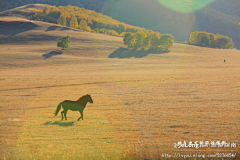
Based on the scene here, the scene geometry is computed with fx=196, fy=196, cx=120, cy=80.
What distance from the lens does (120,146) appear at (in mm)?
11547

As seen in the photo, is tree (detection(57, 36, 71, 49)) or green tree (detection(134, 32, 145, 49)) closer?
tree (detection(57, 36, 71, 49))

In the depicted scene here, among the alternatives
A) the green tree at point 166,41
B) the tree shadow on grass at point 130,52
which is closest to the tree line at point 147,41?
the green tree at point 166,41

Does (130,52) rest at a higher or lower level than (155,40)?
lower

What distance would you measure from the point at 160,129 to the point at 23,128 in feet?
33.0

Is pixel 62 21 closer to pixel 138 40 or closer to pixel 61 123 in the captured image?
pixel 138 40

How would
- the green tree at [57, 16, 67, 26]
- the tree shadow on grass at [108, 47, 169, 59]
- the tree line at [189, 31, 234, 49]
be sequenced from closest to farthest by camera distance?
1. the tree shadow on grass at [108, 47, 169, 59]
2. the tree line at [189, 31, 234, 49]
3. the green tree at [57, 16, 67, 26]

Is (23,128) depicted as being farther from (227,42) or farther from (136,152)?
(227,42)

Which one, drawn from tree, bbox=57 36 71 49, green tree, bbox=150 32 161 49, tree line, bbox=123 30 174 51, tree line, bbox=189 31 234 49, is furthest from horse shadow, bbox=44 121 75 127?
tree line, bbox=189 31 234 49

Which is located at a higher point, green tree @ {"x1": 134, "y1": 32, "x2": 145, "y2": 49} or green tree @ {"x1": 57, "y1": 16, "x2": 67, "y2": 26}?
green tree @ {"x1": 57, "y1": 16, "x2": 67, "y2": 26}

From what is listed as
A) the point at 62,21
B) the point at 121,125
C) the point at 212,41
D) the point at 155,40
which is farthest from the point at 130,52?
the point at 121,125

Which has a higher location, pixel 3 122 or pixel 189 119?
pixel 189 119

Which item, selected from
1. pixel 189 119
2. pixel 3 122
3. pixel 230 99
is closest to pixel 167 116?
pixel 189 119

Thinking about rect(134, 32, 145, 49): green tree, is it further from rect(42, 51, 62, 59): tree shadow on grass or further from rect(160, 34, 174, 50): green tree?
rect(42, 51, 62, 59): tree shadow on grass

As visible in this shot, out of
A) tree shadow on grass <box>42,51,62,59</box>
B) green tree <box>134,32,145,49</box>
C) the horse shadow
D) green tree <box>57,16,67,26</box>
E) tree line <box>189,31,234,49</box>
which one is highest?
green tree <box>57,16,67,26</box>
